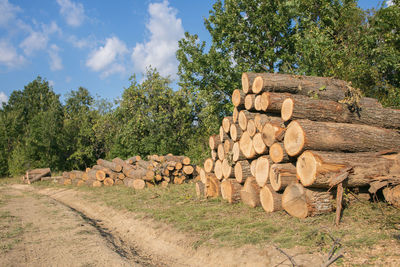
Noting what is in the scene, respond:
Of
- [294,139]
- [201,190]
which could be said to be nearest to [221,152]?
[201,190]

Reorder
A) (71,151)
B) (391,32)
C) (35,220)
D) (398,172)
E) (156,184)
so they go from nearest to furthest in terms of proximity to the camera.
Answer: (398,172) < (35,220) < (391,32) < (156,184) < (71,151)

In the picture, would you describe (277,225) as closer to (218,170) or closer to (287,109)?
(287,109)

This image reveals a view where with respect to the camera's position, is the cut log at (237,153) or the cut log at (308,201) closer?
the cut log at (308,201)

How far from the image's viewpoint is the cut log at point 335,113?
21.1 ft

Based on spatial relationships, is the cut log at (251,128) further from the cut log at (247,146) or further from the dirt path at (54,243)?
the dirt path at (54,243)

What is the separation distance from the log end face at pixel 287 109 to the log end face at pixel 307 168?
101 centimetres

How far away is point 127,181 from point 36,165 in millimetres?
13959

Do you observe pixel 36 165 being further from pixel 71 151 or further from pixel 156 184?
pixel 156 184

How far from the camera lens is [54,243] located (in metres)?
5.77

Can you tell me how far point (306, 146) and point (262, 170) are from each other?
1457 millimetres

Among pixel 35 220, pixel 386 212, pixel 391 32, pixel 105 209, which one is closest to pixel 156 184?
pixel 105 209

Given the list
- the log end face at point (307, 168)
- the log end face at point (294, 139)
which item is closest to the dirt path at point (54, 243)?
the log end face at point (307, 168)

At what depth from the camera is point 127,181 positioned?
1338 centimetres

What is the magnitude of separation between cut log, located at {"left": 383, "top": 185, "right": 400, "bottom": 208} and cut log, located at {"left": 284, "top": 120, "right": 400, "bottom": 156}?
0.95 m
